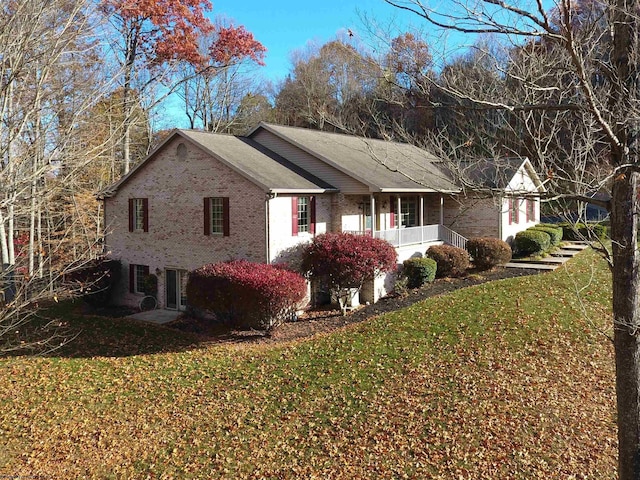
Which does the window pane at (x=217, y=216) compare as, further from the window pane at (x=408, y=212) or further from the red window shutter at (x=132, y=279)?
the window pane at (x=408, y=212)

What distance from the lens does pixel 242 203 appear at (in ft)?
55.1

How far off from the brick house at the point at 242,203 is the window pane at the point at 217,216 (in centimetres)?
4

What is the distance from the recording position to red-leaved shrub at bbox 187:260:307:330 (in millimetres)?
14227

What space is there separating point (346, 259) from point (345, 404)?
685cm

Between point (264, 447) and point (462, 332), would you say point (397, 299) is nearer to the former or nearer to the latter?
point (462, 332)

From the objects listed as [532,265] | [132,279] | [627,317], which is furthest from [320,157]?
[627,317]

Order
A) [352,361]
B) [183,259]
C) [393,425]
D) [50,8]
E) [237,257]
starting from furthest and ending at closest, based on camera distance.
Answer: [183,259]
[237,257]
[352,361]
[393,425]
[50,8]

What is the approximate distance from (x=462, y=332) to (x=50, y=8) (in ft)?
34.9

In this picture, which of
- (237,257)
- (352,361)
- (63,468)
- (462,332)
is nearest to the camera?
(63,468)

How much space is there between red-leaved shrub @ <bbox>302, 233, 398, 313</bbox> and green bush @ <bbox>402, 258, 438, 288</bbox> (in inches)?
72.5

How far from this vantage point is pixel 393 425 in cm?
867

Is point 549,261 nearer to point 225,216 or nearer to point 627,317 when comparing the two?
point 225,216

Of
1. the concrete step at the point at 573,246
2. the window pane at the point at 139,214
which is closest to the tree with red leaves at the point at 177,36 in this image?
the window pane at the point at 139,214

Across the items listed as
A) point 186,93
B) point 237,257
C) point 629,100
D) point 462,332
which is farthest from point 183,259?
point 186,93
